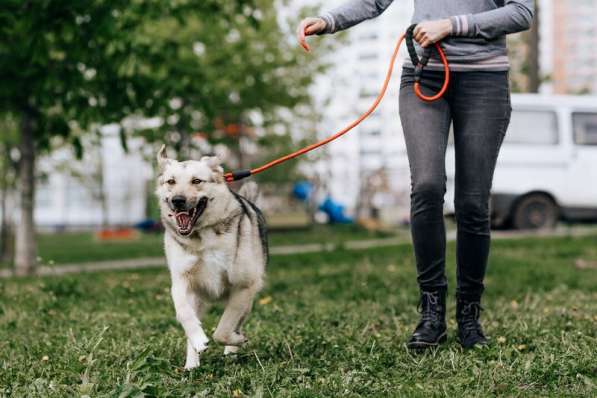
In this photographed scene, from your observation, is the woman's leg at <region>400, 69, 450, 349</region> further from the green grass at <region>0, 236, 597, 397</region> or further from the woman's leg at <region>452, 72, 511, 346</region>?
the green grass at <region>0, 236, 597, 397</region>

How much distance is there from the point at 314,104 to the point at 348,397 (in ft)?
73.9

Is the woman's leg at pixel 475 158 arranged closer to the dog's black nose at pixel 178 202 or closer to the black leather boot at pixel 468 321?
the black leather boot at pixel 468 321

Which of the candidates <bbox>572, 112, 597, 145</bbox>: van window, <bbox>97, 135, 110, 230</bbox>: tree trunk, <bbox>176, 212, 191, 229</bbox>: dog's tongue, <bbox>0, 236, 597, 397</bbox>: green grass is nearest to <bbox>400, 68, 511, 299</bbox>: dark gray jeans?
<bbox>0, 236, 597, 397</bbox>: green grass

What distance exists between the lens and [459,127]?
3.73m

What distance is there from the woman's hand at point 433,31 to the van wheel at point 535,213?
1169cm

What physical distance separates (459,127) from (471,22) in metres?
0.50

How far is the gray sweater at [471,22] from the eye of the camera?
11.7 ft

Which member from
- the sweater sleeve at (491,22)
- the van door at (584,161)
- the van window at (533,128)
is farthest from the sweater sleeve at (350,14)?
the van door at (584,161)

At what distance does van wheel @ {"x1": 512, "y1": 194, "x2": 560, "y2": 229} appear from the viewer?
14797 mm

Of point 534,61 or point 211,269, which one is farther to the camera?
point 534,61

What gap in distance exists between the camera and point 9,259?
56.9 feet

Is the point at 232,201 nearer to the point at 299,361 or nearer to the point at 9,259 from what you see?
the point at 299,361

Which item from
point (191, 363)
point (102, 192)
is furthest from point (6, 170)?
point (191, 363)

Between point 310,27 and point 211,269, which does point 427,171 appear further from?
point 211,269
